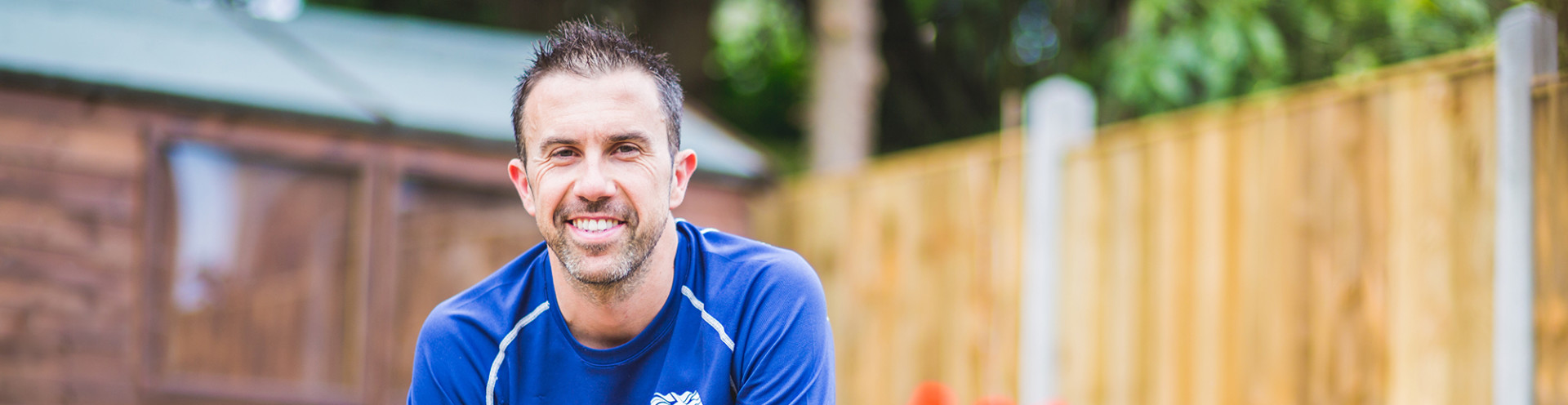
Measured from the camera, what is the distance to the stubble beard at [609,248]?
6.15ft

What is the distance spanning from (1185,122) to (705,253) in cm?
261

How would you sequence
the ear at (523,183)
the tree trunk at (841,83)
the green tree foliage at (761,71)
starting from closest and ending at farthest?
the ear at (523,183) < the tree trunk at (841,83) < the green tree foliage at (761,71)

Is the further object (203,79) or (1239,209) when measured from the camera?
(203,79)

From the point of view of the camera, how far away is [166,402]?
533 centimetres

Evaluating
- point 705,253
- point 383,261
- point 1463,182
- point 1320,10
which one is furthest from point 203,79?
point 1320,10

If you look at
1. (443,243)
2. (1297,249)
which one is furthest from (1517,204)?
(443,243)

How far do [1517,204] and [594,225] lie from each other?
2293mm

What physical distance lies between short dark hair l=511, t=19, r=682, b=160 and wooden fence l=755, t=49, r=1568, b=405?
223cm

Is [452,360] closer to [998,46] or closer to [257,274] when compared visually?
[257,274]

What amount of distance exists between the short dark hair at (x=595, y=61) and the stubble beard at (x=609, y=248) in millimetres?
139

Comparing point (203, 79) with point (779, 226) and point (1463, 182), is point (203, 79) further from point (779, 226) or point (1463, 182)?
point (1463, 182)

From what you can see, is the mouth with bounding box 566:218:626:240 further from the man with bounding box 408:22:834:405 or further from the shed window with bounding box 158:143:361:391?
the shed window with bounding box 158:143:361:391

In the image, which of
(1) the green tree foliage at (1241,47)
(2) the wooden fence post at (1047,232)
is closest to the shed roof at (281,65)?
(2) the wooden fence post at (1047,232)

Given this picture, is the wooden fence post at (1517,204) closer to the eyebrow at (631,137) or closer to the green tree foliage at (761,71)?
the eyebrow at (631,137)
